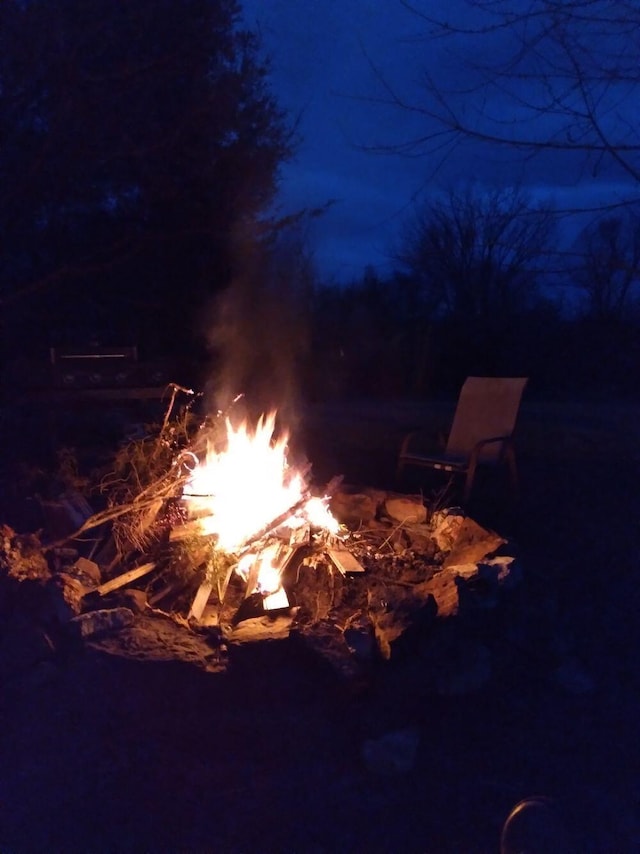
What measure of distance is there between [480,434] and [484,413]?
20 centimetres

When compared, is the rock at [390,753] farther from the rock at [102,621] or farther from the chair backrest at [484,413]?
the chair backrest at [484,413]

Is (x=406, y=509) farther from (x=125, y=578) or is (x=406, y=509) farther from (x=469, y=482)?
(x=125, y=578)

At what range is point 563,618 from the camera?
Answer: 12.8ft

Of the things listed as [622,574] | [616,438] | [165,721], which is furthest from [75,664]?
[616,438]

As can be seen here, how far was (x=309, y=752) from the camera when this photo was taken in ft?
9.76

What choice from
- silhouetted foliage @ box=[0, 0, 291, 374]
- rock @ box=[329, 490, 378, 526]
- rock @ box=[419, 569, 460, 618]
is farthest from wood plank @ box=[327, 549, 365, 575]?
silhouetted foliage @ box=[0, 0, 291, 374]

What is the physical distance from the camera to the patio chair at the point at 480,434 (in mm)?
5727

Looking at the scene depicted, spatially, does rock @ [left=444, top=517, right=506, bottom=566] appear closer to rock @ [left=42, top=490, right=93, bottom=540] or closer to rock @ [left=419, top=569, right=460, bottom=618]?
rock @ [left=419, top=569, right=460, bottom=618]

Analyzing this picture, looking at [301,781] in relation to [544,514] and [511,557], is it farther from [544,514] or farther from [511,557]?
[544,514]

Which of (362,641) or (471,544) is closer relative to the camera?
(362,641)

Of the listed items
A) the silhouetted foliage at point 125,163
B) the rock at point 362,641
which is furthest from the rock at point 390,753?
the silhouetted foliage at point 125,163

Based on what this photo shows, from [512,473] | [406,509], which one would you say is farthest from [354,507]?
[512,473]

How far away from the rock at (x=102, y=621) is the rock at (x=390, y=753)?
1.13m

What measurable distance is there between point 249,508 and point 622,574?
2.08 m
